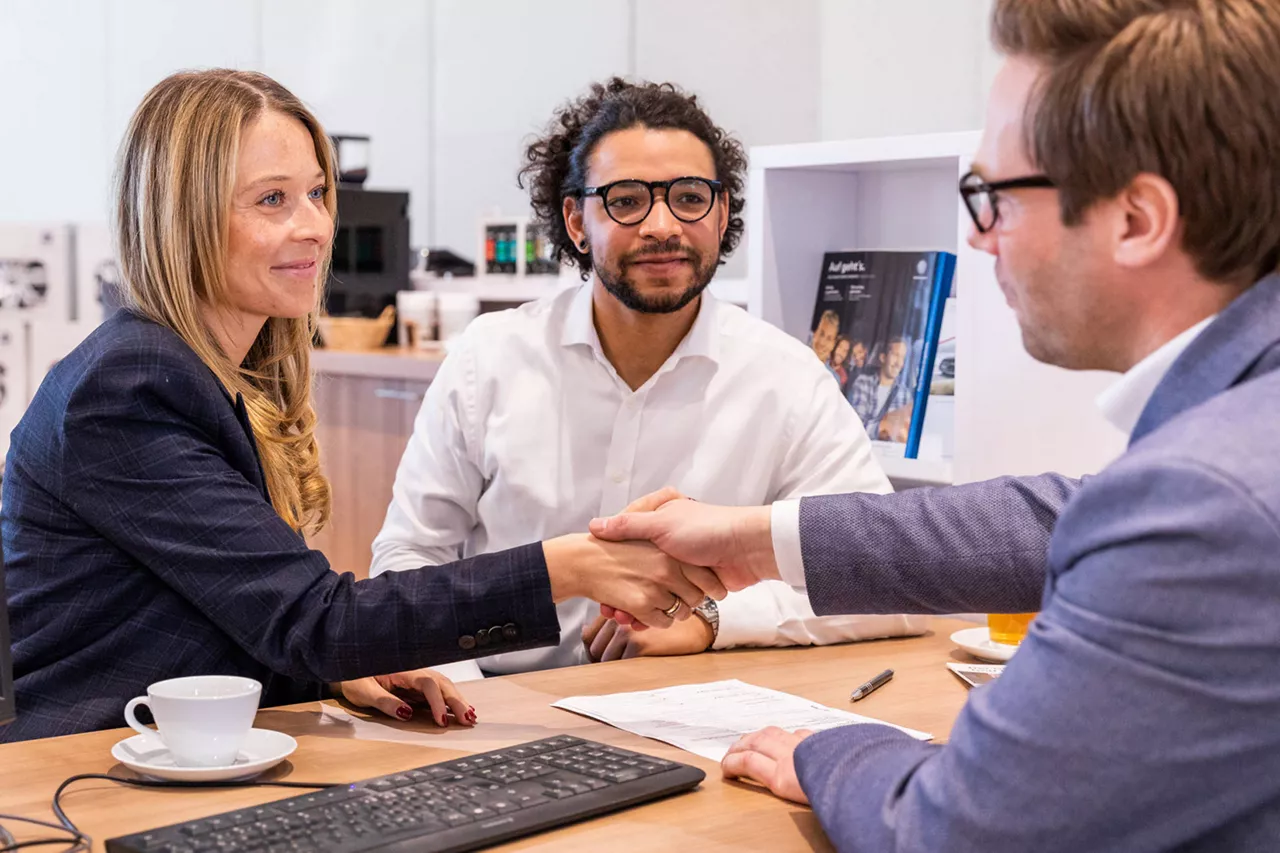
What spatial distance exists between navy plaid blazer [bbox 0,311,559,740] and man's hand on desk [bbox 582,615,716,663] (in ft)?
1.23

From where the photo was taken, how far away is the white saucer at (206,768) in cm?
128

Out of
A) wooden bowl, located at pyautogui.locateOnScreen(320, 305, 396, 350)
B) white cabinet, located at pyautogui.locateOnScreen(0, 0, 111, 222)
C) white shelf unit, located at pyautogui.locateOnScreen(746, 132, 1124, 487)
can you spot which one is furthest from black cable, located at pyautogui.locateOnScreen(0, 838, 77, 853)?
white cabinet, located at pyautogui.locateOnScreen(0, 0, 111, 222)

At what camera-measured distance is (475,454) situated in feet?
7.65

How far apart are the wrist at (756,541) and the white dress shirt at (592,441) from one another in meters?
0.63

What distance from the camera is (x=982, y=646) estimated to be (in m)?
1.88

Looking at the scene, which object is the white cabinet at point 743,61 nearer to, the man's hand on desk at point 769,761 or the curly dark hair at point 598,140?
the curly dark hair at point 598,140

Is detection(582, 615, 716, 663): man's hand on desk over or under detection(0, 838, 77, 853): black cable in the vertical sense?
under

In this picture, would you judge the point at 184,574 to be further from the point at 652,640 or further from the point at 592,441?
the point at 592,441

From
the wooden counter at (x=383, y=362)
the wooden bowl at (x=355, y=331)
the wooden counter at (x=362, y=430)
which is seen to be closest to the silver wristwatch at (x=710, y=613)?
the wooden counter at (x=383, y=362)

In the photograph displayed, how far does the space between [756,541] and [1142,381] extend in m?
0.65

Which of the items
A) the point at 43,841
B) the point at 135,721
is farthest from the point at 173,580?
the point at 43,841

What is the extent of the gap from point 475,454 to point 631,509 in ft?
2.15

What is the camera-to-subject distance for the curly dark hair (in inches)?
97.0

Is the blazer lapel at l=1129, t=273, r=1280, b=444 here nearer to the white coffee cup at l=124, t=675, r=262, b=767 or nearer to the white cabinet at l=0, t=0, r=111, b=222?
the white coffee cup at l=124, t=675, r=262, b=767
